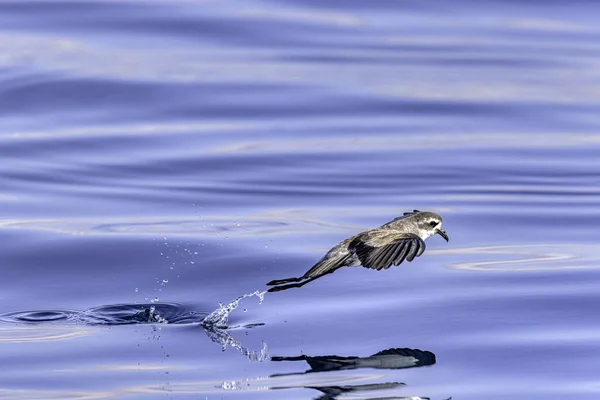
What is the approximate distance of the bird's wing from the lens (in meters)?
8.15

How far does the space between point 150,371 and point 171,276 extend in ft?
9.16

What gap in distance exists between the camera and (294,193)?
1420 centimetres

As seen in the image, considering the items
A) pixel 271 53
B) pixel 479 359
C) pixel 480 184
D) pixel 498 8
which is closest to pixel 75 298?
pixel 479 359

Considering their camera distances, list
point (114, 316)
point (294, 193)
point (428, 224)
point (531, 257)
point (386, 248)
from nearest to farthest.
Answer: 1. point (386, 248)
2. point (428, 224)
3. point (114, 316)
4. point (531, 257)
5. point (294, 193)

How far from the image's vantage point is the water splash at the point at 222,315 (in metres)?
9.50

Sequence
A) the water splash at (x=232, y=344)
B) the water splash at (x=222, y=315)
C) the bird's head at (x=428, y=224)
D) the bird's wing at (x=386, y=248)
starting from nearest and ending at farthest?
the bird's wing at (x=386, y=248) → the water splash at (x=232, y=344) → the bird's head at (x=428, y=224) → the water splash at (x=222, y=315)

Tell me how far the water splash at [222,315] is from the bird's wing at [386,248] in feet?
4.16

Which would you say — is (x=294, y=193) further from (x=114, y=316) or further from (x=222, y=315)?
(x=114, y=316)

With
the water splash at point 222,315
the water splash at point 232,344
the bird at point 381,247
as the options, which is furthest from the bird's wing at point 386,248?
the water splash at point 222,315

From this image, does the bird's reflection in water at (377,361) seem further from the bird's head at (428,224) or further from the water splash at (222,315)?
the water splash at (222,315)

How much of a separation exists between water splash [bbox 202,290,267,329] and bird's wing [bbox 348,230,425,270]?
4.16ft

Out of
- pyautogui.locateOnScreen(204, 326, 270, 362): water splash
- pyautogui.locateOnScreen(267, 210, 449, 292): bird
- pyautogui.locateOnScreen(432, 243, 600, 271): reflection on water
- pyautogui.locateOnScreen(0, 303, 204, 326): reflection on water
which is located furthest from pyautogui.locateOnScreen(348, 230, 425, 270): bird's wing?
pyautogui.locateOnScreen(432, 243, 600, 271): reflection on water

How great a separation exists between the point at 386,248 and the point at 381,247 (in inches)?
2.7

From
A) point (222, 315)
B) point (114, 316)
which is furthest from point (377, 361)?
point (114, 316)
